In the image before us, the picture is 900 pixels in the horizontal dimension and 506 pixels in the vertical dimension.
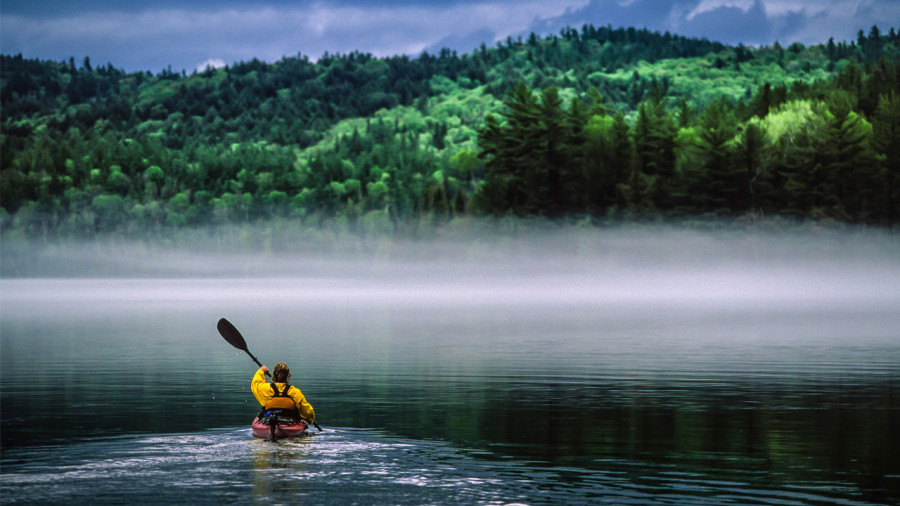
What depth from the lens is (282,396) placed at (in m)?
22.7

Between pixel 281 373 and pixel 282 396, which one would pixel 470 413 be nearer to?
pixel 282 396

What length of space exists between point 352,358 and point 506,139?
91.7 metres

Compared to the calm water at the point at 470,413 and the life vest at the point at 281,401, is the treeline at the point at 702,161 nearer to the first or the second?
the calm water at the point at 470,413

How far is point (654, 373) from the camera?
3856cm

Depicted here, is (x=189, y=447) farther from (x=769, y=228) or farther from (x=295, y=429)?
(x=769, y=228)

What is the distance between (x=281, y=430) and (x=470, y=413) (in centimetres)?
616

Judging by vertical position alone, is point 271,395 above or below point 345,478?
above

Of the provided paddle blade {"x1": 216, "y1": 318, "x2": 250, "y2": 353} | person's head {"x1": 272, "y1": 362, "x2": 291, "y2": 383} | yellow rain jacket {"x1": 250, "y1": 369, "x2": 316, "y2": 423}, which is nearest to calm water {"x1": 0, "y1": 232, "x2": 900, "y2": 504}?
yellow rain jacket {"x1": 250, "y1": 369, "x2": 316, "y2": 423}

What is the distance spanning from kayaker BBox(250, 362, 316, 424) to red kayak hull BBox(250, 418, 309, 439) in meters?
0.20

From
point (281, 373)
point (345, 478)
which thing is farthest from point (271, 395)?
point (345, 478)

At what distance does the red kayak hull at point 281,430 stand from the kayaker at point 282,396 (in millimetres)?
199

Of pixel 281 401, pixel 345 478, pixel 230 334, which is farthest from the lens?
pixel 230 334

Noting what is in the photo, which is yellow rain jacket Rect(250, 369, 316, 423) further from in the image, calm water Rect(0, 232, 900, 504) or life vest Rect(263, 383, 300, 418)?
calm water Rect(0, 232, 900, 504)

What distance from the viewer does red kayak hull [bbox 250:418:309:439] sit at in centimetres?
2272
